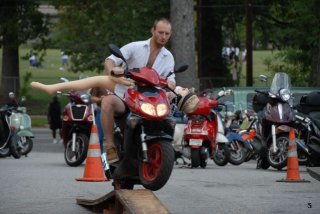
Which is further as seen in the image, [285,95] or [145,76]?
[285,95]

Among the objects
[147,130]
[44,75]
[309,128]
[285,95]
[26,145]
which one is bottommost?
[44,75]

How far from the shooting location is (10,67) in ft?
174

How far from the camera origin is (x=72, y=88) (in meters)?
11.6

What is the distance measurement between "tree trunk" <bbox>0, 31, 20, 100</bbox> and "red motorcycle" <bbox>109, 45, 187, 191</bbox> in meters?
38.0

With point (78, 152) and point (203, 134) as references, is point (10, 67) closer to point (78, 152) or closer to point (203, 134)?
point (78, 152)

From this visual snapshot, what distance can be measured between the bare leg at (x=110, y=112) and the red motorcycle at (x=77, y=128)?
8240 millimetres

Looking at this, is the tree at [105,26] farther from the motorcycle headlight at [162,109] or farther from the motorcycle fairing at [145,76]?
the motorcycle headlight at [162,109]

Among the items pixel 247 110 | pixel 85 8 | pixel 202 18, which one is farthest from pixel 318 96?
pixel 85 8

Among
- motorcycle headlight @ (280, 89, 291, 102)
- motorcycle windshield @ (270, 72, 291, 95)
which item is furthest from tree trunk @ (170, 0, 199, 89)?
motorcycle headlight @ (280, 89, 291, 102)

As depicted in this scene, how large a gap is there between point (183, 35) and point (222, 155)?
15.6 metres

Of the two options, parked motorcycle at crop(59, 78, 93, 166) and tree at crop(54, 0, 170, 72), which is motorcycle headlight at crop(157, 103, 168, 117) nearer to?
parked motorcycle at crop(59, 78, 93, 166)

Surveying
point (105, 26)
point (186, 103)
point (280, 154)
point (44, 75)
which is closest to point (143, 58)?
point (186, 103)

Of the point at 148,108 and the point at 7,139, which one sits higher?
the point at 148,108

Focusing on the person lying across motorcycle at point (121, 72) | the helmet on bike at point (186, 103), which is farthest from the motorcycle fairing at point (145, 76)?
the helmet on bike at point (186, 103)
